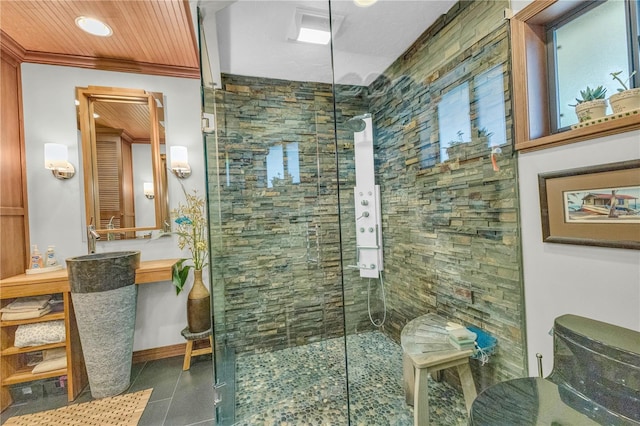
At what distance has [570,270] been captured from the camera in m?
1.15

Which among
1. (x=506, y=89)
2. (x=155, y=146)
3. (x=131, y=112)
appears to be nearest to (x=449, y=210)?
(x=506, y=89)

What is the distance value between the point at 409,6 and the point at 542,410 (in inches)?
79.9

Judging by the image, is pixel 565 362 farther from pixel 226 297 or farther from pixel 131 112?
pixel 131 112

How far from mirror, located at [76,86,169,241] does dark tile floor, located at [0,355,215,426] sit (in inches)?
44.0

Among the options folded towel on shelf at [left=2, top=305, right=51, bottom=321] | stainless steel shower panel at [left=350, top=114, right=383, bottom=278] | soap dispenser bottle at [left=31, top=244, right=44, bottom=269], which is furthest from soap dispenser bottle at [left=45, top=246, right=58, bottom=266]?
stainless steel shower panel at [left=350, top=114, right=383, bottom=278]

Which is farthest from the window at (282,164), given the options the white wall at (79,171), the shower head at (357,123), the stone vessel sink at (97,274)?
the stone vessel sink at (97,274)

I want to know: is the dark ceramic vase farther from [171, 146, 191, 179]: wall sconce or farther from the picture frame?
the picture frame

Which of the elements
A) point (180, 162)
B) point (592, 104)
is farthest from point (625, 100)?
point (180, 162)

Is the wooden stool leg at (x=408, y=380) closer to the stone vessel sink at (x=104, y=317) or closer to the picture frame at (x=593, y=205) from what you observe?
the picture frame at (x=593, y=205)

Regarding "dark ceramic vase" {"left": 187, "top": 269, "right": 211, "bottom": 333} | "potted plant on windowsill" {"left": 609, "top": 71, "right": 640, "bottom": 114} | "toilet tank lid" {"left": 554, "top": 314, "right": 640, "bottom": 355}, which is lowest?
"dark ceramic vase" {"left": 187, "top": 269, "right": 211, "bottom": 333}

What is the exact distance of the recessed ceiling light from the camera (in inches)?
68.8

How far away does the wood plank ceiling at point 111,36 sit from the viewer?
1652 millimetres

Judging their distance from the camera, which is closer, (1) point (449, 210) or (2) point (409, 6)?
(2) point (409, 6)

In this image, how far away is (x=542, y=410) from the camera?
2.78 ft
